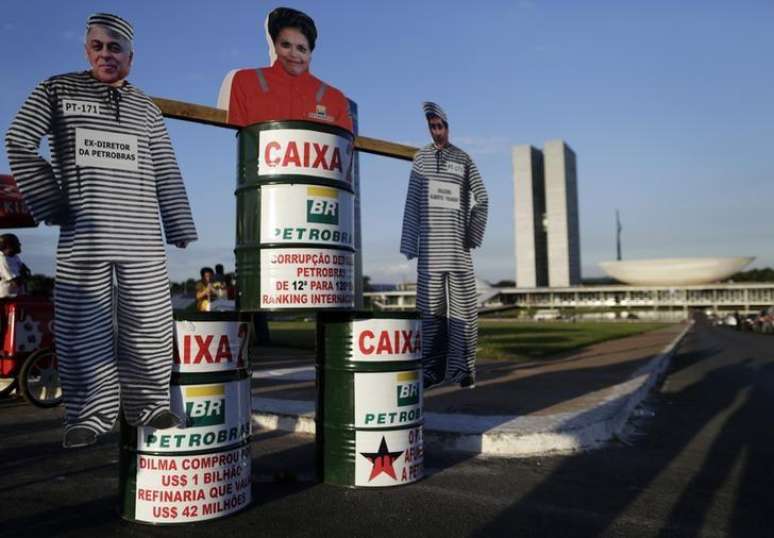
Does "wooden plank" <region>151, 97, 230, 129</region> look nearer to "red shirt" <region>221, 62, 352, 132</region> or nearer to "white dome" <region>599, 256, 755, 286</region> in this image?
"red shirt" <region>221, 62, 352, 132</region>

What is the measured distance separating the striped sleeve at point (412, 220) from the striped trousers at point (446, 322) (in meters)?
0.31

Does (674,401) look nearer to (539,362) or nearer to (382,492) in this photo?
(539,362)

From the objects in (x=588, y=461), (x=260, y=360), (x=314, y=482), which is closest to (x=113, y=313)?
(x=314, y=482)

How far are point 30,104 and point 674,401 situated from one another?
9.43 meters

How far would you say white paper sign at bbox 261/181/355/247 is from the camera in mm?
4844

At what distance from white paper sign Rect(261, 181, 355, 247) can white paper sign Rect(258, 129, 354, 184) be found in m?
0.12

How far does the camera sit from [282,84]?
21.6 feet

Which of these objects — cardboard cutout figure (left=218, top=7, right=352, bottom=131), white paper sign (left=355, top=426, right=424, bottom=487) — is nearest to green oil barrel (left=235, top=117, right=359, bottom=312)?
white paper sign (left=355, top=426, right=424, bottom=487)

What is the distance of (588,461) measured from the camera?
5730mm

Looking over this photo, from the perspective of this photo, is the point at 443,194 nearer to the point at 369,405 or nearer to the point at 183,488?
the point at 369,405

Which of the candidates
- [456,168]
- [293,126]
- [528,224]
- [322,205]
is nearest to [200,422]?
[322,205]

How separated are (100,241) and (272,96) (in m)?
2.92

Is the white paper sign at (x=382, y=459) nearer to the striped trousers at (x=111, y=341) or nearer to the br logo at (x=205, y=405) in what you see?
the br logo at (x=205, y=405)

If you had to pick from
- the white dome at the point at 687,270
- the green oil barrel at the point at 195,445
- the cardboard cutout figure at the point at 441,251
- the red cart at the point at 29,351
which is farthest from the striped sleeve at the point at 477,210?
the white dome at the point at 687,270
